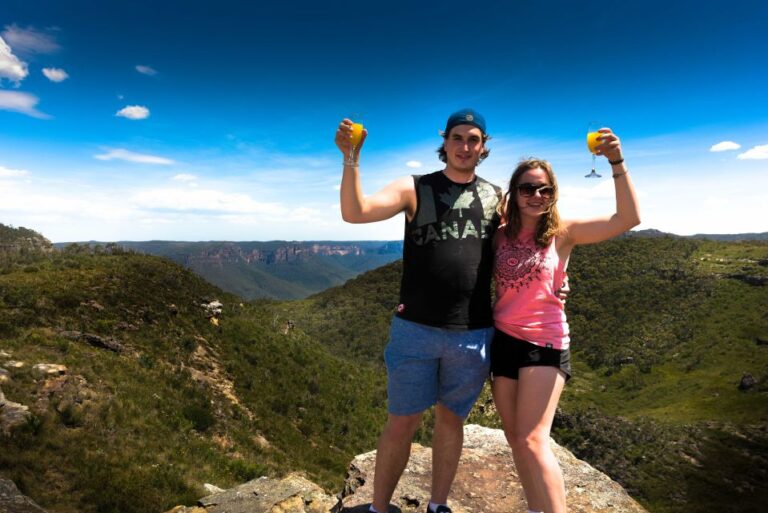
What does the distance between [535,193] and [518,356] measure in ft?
3.67

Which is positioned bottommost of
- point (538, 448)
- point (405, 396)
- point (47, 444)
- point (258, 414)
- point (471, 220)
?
point (258, 414)

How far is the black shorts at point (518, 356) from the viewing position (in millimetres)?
2832

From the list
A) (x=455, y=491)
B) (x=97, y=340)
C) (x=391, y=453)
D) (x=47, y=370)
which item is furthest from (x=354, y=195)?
(x=97, y=340)

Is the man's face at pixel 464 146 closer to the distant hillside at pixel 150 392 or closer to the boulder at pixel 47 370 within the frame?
the distant hillside at pixel 150 392

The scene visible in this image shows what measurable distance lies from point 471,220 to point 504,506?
116 inches

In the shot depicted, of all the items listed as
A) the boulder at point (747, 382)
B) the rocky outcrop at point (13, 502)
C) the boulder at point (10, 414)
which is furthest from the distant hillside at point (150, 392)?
the boulder at point (747, 382)

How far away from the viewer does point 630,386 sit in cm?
5112

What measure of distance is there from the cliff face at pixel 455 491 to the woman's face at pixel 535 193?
2830 mm

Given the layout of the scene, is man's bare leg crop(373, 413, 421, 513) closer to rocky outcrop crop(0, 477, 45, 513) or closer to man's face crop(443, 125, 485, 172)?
man's face crop(443, 125, 485, 172)

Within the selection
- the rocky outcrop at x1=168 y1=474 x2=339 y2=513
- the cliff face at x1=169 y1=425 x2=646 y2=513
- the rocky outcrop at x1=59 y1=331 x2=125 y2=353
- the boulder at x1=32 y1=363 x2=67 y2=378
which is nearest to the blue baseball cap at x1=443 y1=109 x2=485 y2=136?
the cliff face at x1=169 y1=425 x2=646 y2=513

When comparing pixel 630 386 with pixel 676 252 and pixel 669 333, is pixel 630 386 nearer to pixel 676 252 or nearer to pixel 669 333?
pixel 669 333

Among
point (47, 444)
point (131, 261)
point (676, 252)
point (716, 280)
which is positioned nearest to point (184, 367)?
point (47, 444)

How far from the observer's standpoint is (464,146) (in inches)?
120

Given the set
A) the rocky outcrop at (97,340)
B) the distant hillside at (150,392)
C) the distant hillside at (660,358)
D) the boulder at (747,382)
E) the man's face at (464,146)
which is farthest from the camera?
the boulder at (747,382)
